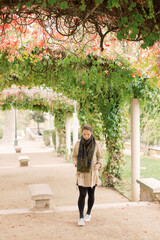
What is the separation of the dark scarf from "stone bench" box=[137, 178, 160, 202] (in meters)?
1.87

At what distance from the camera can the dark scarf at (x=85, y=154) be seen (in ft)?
14.7

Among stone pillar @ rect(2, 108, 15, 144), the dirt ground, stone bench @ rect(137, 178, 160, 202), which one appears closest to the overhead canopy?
the dirt ground

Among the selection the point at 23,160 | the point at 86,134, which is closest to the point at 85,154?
the point at 86,134

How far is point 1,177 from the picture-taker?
10094 millimetres

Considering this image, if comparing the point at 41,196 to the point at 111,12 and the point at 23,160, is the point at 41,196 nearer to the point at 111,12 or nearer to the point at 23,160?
the point at 111,12

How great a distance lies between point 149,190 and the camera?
19.2 ft

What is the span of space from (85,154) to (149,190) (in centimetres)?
205

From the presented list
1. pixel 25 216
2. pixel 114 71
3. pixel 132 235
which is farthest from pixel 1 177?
pixel 132 235

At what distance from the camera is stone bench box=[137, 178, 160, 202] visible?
576 cm

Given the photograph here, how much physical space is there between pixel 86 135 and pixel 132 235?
62.8 inches

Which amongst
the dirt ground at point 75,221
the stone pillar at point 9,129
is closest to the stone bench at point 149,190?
the dirt ground at point 75,221

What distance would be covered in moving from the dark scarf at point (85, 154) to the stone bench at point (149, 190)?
1.87 m

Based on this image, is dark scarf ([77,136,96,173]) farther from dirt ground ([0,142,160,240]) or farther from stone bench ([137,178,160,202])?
stone bench ([137,178,160,202])

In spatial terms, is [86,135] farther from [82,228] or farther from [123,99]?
[123,99]
